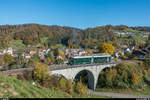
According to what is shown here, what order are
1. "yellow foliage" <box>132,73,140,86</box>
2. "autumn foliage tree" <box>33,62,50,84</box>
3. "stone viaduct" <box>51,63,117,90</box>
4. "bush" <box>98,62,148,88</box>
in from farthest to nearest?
"bush" <box>98,62,148,88</box>, "yellow foliage" <box>132,73,140,86</box>, "stone viaduct" <box>51,63,117,90</box>, "autumn foliage tree" <box>33,62,50,84</box>

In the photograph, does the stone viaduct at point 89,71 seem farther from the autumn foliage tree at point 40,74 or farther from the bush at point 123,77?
the autumn foliage tree at point 40,74

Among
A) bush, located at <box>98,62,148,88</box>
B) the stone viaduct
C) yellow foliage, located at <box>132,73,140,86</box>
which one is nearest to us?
the stone viaduct

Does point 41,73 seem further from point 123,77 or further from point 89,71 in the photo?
point 123,77

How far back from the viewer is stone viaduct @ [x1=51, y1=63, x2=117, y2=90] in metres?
21.6

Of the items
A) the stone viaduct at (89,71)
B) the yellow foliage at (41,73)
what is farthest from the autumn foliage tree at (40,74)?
the stone viaduct at (89,71)

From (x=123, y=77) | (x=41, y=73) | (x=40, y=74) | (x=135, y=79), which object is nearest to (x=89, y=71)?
(x=123, y=77)

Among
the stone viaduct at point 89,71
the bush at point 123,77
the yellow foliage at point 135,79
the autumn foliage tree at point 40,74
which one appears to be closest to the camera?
the autumn foliage tree at point 40,74

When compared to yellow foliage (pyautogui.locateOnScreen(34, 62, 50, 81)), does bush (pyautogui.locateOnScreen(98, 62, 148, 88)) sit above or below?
below

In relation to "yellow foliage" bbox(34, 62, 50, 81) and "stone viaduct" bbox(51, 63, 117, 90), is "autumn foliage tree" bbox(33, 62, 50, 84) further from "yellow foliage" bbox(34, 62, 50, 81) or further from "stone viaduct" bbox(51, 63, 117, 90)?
"stone viaduct" bbox(51, 63, 117, 90)

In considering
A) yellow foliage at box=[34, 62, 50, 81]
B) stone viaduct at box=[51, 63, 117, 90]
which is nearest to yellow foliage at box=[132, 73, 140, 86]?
stone viaduct at box=[51, 63, 117, 90]

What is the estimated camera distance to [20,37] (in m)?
77.9

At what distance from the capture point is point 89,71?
2567 centimetres

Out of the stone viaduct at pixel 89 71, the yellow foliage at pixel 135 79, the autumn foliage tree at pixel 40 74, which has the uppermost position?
the autumn foliage tree at pixel 40 74

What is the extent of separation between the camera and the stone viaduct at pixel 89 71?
70.7ft
